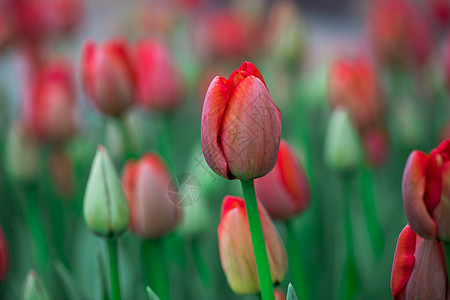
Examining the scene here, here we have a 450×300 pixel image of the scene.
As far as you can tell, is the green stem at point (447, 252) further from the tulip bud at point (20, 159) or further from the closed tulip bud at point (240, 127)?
the tulip bud at point (20, 159)

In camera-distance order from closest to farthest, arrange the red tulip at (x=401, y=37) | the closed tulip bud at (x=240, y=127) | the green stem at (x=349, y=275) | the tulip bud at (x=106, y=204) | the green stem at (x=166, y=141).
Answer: the closed tulip bud at (x=240, y=127), the tulip bud at (x=106, y=204), the green stem at (x=349, y=275), the green stem at (x=166, y=141), the red tulip at (x=401, y=37)

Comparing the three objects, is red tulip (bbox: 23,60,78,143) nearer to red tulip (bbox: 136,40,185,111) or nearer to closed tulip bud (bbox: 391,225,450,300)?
red tulip (bbox: 136,40,185,111)

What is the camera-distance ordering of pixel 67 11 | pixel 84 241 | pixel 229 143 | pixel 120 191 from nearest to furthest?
1. pixel 229 143
2. pixel 120 191
3. pixel 84 241
4. pixel 67 11

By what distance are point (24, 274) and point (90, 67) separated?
328mm

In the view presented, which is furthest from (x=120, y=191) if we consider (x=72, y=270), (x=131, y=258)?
(x=72, y=270)

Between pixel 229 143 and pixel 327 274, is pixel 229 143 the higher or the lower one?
the higher one

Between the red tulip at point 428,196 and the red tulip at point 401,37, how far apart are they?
70cm

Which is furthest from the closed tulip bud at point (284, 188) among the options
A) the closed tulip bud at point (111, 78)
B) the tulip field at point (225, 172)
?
the closed tulip bud at point (111, 78)

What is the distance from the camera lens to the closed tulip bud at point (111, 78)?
2.05 ft

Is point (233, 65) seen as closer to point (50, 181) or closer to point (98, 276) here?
point (50, 181)

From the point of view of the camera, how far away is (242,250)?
405 mm

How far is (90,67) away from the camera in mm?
647

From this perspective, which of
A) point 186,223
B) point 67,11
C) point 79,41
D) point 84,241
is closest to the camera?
point 186,223

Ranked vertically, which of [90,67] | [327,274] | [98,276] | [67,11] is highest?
[67,11]
